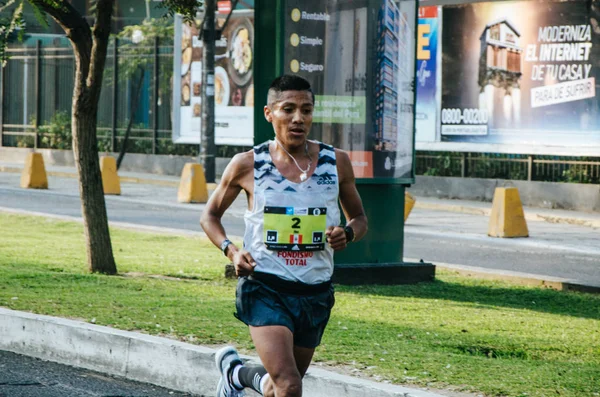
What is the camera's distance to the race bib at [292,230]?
4.87m

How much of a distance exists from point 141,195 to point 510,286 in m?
12.7

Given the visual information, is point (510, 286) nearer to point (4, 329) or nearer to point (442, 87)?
point (4, 329)

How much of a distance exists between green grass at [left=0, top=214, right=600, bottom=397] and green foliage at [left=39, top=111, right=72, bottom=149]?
64.3 feet

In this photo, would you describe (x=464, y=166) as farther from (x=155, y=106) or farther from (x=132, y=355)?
(x=132, y=355)

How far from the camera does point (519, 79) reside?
2291cm

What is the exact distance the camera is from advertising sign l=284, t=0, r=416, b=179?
10.7m

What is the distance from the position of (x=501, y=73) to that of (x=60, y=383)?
17.7m

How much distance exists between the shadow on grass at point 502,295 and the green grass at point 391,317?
0.01 metres

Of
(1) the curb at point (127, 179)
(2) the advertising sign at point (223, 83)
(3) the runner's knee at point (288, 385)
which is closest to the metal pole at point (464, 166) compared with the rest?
(1) the curb at point (127, 179)

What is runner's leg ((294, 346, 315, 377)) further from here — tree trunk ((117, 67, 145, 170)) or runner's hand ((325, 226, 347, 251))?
tree trunk ((117, 67, 145, 170))

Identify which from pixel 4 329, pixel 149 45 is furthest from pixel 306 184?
pixel 149 45

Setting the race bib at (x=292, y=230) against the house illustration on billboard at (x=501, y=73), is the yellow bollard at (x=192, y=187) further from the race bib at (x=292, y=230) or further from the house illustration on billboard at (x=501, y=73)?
the race bib at (x=292, y=230)

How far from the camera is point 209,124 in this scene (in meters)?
24.9

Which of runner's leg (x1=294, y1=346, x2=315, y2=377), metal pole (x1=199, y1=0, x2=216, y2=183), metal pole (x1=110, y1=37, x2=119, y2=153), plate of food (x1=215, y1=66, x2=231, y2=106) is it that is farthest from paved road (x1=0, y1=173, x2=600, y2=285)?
runner's leg (x1=294, y1=346, x2=315, y2=377)
